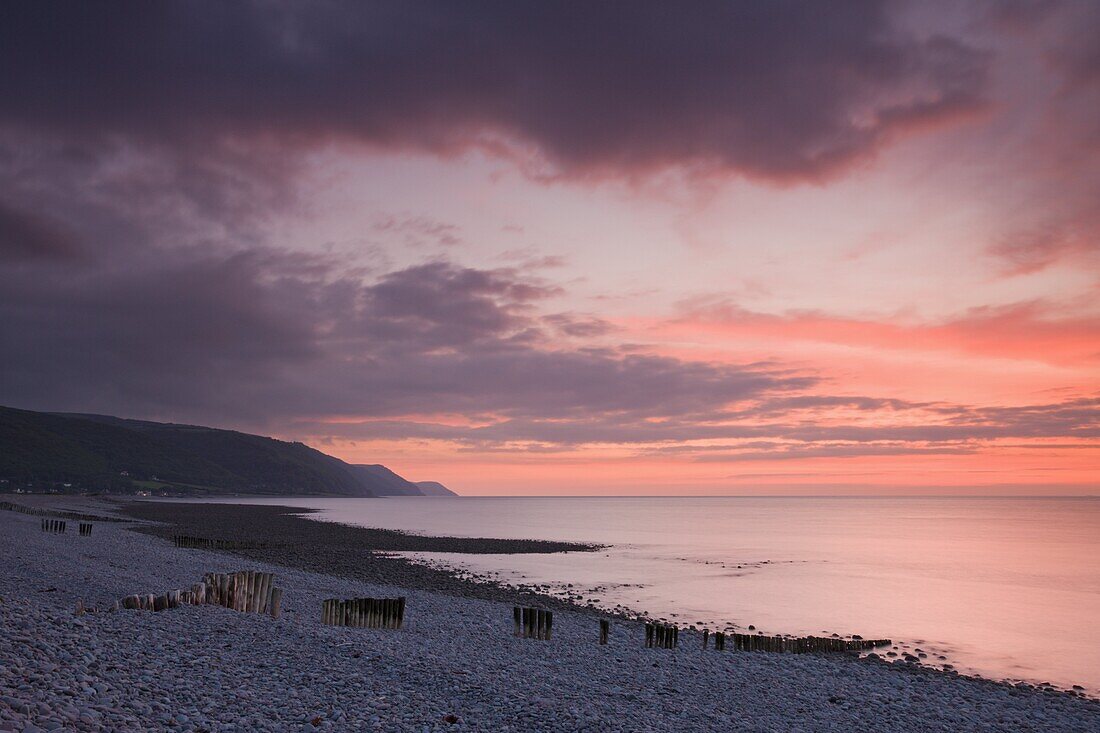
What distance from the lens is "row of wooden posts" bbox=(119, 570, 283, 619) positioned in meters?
18.6

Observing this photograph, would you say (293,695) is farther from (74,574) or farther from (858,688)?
(74,574)

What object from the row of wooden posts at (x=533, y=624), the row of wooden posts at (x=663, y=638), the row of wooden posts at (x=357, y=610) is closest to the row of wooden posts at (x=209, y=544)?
the row of wooden posts at (x=357, y=610)

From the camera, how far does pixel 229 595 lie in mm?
20406

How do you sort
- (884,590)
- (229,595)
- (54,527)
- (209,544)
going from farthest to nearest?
(209,544) < (54,527) < (884,590) < (229,595)

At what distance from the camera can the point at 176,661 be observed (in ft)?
44.9

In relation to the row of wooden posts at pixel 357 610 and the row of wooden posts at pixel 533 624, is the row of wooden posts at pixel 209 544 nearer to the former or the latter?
the row of wooden posts at pixel 357 610

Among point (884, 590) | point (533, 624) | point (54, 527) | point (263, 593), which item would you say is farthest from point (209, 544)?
point (884, 590)

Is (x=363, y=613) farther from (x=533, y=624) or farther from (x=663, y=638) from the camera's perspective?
(x=663, y=638)

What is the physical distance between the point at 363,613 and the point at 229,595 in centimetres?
418

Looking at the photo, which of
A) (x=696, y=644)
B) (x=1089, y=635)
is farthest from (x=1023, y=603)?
(x=696, y=644)

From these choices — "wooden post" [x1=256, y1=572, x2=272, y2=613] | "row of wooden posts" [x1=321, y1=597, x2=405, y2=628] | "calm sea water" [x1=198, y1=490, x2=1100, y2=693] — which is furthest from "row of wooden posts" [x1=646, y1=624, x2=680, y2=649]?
"wooden post" [x1=256, y1=572, x2=272, y2=613]

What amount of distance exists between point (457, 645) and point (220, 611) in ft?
22.9

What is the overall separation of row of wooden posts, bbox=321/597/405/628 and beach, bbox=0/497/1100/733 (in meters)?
0.56

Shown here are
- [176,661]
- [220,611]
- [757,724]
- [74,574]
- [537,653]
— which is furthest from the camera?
[74,574]
